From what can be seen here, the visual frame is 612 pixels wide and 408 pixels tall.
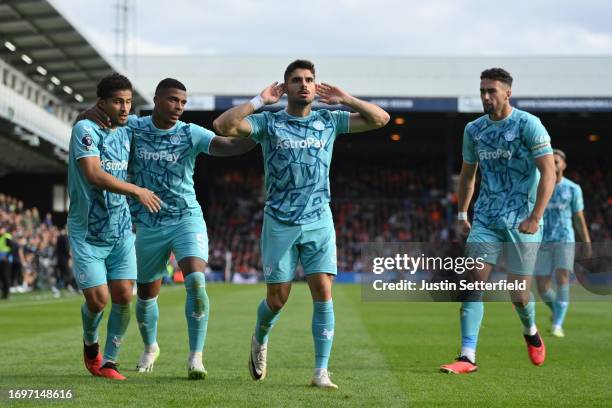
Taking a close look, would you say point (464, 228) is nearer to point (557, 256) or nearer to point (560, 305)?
point (560, 305)

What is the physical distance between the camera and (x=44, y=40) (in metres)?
31.5

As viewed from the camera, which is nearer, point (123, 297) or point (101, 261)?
point (101, 261)

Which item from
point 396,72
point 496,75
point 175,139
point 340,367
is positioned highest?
point 396,72

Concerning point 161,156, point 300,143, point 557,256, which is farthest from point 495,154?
point 557,256

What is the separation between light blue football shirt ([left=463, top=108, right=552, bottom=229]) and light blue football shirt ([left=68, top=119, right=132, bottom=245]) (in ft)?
10.6

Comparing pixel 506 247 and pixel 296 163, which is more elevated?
pixel 296 163

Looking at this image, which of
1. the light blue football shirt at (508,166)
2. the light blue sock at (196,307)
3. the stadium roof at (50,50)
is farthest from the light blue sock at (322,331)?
the stadium roof at (50,50)

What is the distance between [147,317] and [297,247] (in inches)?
67.2

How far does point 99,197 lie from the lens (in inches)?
312

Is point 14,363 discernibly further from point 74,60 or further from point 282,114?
point 74,60

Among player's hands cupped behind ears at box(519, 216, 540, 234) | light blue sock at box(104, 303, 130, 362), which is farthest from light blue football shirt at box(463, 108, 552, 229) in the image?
light blue sock at box(104, 303, 130, 362)

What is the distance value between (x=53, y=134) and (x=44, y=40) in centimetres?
707

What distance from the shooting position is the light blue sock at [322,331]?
7422mm

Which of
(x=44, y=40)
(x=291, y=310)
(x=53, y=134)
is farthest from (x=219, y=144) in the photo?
(x=53, y=134)
